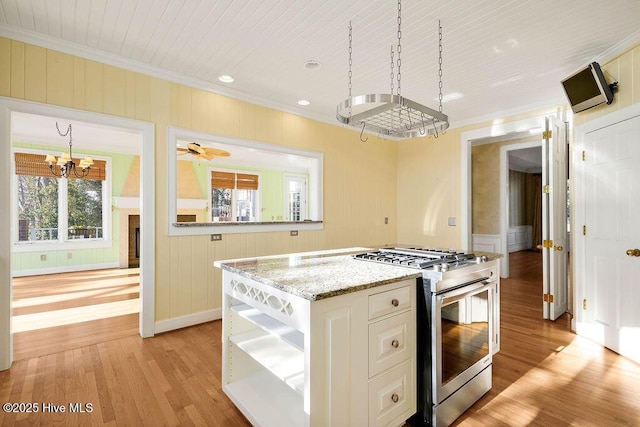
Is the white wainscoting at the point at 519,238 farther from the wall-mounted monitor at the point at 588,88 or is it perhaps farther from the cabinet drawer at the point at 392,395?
the cabinet drawer at the point at 392,395

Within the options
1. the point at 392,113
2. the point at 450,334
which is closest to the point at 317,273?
the point at 450,334

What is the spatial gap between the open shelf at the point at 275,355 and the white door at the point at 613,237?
284 centimetres

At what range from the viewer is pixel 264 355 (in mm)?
1763

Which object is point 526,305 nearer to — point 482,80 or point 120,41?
point 482,80

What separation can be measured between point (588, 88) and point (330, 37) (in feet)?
7.87

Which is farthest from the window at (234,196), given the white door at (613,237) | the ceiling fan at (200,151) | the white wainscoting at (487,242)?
the white door at (613,237)

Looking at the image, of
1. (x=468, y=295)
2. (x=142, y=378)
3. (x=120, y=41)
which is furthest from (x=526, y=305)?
(x=120, y=41)

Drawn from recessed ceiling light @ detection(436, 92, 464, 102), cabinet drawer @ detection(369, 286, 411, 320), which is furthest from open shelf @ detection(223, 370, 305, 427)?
recessed ceiling light @ detection(436, 92, 464, 102)

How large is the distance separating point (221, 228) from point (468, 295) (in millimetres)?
2668

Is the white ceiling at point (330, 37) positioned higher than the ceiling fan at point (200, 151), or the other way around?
the white ceiling at point (330, 37)

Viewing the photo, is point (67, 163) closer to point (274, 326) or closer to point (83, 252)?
point (83, 252)

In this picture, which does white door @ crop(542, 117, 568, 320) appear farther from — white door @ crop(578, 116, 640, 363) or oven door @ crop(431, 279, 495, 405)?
oven door @ crop(431, 279, 495, 405)

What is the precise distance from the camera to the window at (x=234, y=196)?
798cm

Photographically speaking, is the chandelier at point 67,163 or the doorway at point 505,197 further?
the chandelier at point 67,163
